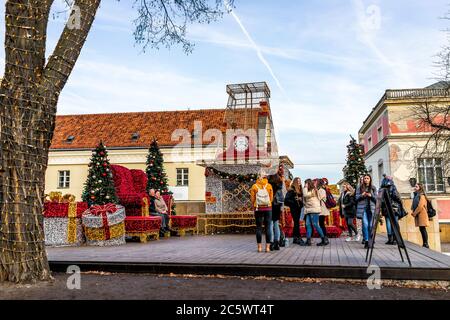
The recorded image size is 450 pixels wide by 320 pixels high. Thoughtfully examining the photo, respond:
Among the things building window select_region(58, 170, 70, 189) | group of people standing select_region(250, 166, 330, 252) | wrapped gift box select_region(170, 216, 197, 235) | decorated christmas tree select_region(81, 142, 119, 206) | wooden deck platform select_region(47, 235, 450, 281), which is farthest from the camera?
building window select_region(58, 170, 70, 189)

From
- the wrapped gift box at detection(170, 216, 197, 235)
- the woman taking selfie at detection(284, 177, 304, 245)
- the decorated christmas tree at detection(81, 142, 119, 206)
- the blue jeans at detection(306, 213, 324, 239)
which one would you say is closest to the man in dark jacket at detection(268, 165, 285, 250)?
the woman taking selfie at detection(284, 177, 304, 245)

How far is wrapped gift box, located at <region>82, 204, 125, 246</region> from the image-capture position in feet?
36.6

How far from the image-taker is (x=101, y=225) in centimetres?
1116

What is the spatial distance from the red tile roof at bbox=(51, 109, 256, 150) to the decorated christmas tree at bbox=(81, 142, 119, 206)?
483 inches

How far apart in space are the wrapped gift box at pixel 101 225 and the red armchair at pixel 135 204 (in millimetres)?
926

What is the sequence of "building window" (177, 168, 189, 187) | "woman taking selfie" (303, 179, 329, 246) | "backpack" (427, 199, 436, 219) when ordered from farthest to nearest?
1. "building window" (177, 168, 189, 187)
2. "backpack" (427, 199, 436, 219)
3. "woman taking selfie" (303, 179, 329, 246)

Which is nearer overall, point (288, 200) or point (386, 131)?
point (288, 200)

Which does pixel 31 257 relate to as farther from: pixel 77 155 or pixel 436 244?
pixel 77 155

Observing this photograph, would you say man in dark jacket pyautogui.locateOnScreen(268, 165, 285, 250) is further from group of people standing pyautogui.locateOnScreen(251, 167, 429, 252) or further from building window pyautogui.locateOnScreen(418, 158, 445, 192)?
building window pyautogui.locateOnScreen(418, 158, 445, 192)

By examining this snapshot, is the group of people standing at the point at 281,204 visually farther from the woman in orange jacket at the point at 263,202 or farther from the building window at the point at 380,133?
the building window at the point at 380,133

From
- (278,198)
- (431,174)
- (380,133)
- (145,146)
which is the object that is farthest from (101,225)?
(380,133)

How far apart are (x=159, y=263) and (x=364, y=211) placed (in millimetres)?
5626
